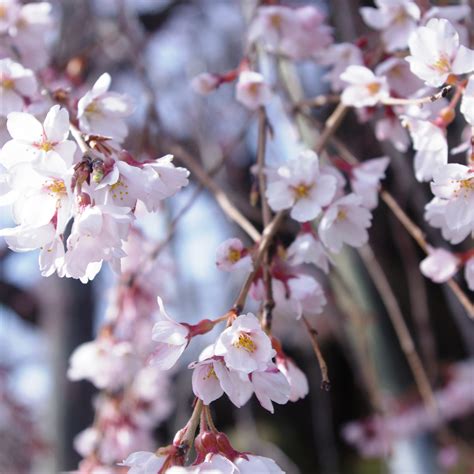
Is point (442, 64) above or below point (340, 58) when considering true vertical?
above

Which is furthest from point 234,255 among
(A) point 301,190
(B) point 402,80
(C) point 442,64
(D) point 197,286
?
(D) point 197,286

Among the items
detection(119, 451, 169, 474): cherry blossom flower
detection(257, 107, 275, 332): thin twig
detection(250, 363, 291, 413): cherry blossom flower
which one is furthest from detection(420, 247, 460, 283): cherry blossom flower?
detection(119, 451, 169, 474): cherry blossom flower

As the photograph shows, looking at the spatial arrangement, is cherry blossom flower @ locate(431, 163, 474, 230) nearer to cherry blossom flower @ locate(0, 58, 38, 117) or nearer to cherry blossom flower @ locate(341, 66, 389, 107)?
cherry blossom flower @ locate(341, 66, 389, 107)

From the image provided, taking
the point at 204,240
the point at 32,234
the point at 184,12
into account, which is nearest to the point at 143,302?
the point at 32,234

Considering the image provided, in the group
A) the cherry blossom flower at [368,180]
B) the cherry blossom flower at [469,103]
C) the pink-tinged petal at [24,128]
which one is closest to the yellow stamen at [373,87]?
the cherry blossom flower at [368,180]

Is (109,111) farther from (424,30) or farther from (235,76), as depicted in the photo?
(424,30)

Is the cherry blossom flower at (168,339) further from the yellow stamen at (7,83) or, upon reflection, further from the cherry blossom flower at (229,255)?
the yellow stamen at (7,83)

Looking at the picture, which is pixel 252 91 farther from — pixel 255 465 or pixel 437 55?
pixel 255 465
